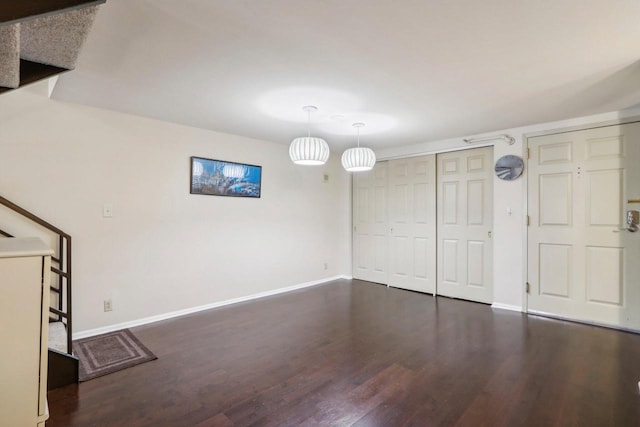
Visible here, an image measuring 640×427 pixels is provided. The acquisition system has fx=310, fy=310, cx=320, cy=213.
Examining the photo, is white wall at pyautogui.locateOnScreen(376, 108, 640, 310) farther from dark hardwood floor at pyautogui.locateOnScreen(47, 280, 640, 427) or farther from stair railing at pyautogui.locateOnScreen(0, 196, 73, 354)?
stair railing at pyautogui.locateOnScreen(0, 196, 73, 354)

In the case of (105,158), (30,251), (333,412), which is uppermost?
Answer: (105,158)

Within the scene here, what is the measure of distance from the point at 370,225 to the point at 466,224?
5.03 ft

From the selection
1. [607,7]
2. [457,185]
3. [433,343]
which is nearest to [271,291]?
[433,343]

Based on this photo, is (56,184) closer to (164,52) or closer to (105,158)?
(105,158)

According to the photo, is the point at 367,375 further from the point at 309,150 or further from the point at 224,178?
the point at 224,178

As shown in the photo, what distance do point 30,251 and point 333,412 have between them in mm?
1748

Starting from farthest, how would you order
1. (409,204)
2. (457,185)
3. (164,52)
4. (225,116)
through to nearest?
(409,204) → (457,185) → (225,116) → (164,52)

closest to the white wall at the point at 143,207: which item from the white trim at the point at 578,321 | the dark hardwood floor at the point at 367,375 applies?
the dark hardwood floor at the point at 367,375

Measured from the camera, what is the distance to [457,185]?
14.0 ft

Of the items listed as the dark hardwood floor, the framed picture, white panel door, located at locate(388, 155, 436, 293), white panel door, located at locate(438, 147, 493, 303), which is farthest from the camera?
white panel door, located at locate(388, 155, 436, 293)

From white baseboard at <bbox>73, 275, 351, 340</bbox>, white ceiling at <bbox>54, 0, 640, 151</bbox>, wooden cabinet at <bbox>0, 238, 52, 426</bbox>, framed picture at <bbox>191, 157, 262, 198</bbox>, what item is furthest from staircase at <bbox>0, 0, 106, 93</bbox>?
white baseboard at <bbox>73, 275, 351, 340</bbox>

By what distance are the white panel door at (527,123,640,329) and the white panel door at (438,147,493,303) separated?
477 millimetres

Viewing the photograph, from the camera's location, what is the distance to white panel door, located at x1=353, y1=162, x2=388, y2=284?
5.05 metres

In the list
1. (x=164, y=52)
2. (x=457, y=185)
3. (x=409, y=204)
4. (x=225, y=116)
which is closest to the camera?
(x=164, y=52)
